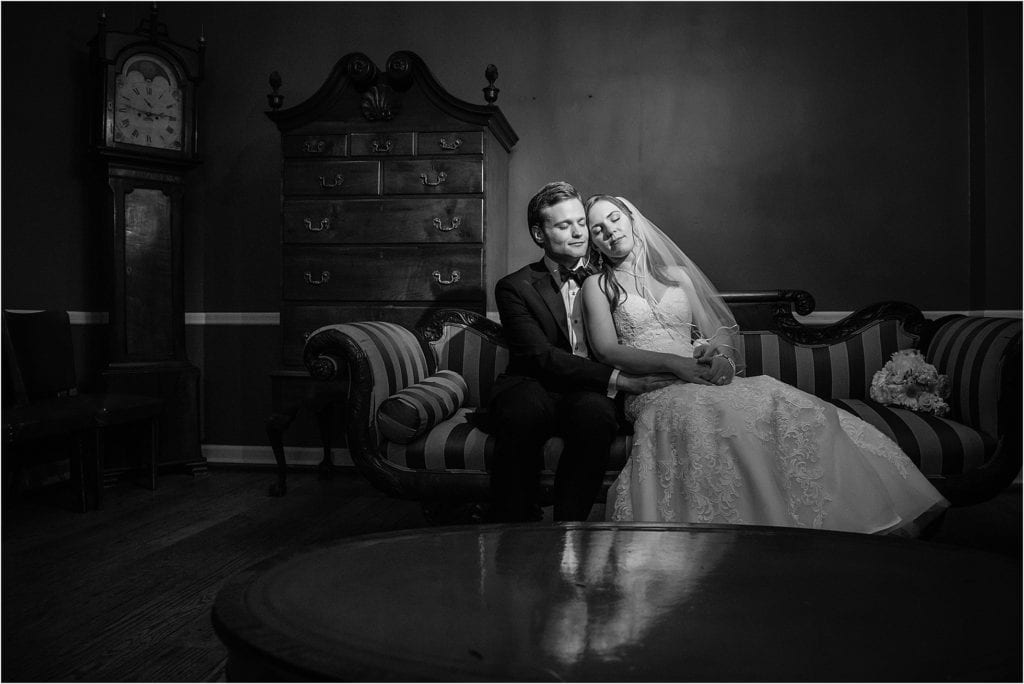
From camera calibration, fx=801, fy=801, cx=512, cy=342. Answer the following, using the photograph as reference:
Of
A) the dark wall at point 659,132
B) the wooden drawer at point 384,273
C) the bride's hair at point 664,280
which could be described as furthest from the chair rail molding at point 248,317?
the bride's hair at point 664,280

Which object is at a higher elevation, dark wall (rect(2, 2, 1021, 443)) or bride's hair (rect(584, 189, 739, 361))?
dark wall (rect(2, 2, 1021, 443))

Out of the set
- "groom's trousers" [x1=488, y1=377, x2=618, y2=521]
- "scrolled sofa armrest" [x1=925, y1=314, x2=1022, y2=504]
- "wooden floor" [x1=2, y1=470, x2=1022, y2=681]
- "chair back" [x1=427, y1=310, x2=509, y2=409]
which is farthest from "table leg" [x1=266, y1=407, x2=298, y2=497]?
"scrolled sofa armrest" [x1=925, y1=314, x2=1022, y2=504]

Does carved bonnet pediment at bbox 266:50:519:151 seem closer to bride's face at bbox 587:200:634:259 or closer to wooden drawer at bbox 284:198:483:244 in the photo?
wooden drawer at bbox 284:198:483:244

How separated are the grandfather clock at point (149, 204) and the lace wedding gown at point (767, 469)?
2.77 meters

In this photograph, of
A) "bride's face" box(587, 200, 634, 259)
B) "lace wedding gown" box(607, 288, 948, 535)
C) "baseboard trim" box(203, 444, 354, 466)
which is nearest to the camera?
"lace wedding gown" box(607, 288, 948, 535)

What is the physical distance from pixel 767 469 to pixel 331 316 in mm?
2318

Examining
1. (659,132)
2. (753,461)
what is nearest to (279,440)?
(753,461)

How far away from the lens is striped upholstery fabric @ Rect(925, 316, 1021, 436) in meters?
2.65

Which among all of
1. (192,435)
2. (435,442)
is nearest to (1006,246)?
(435,442)

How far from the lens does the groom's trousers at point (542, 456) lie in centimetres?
251

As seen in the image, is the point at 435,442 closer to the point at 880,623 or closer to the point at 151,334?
the point at 880,623

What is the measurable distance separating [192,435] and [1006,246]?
13.9 ft

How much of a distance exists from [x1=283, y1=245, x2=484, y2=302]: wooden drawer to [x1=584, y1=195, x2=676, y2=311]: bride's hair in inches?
35.7

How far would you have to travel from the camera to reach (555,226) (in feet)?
9.95
